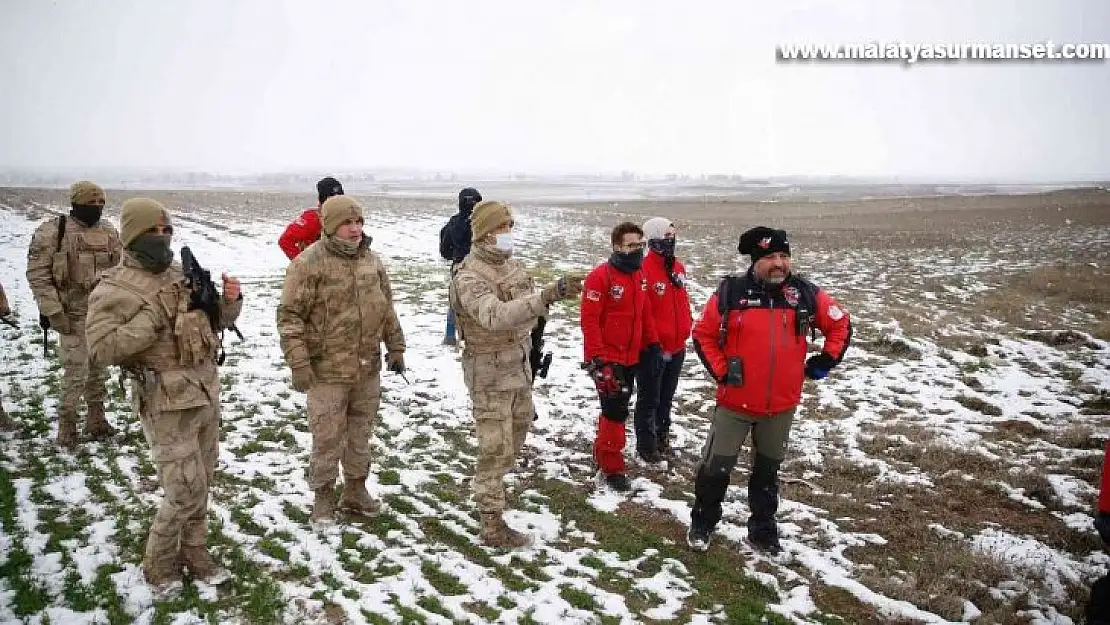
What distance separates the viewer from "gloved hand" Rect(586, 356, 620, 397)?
6172 mm

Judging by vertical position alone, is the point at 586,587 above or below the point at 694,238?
below

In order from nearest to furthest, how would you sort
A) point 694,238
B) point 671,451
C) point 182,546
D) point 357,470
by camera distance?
point 182,546, point 357,470, point 671,451, point 694,238

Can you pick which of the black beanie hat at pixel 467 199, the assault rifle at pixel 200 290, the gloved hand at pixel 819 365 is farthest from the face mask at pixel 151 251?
the black beanie hat at pixel 467 199

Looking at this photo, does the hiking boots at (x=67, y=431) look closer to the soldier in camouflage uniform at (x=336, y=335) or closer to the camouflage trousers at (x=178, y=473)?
the camouflage trousers at (x=178, y=473)

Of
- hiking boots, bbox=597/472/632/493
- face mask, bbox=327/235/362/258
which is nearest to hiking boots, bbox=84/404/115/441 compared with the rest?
face mask, bbox=327/235/362/258

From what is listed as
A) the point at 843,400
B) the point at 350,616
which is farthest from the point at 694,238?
the point at 350,616

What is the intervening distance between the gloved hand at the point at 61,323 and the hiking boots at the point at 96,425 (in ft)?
3.04

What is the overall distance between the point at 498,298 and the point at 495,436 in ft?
4.00

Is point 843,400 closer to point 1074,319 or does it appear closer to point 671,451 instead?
point 671,451

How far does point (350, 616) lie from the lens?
4.40 meters

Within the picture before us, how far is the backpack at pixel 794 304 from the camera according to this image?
505 cm

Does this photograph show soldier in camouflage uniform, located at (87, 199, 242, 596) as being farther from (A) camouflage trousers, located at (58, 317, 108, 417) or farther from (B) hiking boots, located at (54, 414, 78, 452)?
(B) hiking boots, located at (54, 414, 78, 452)

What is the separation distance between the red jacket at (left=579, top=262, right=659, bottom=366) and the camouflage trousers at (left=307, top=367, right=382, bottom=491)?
2117mm

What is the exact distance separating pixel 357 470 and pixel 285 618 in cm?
150
